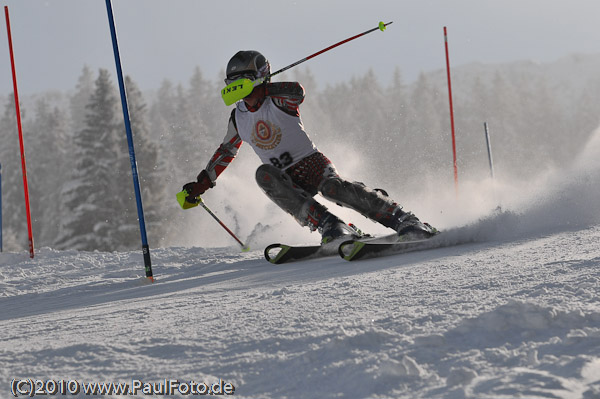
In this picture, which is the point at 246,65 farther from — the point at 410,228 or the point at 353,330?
the point at 353,330

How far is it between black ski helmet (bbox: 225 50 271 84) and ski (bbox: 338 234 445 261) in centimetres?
145

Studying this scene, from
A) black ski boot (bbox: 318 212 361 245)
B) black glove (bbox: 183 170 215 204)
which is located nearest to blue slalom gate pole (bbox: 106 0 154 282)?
black glove (bbox: 183 170 215 204)

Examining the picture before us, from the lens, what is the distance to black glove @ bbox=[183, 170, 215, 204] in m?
4.59

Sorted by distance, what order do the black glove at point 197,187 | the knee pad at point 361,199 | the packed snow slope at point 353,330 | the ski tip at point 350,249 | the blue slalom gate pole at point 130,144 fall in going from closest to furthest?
the packed snow slope at point 353,330 → the ski tip at point 350,249 → the blue slalom gate pole at point 130,144 → the knee pad at point 361,199 → the black glove at point 197,187

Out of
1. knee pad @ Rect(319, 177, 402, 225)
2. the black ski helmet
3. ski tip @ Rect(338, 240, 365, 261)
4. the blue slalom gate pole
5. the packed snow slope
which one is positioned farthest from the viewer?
the black ski helmet

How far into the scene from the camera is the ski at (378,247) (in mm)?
3559

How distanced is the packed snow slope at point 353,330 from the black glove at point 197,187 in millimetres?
1223

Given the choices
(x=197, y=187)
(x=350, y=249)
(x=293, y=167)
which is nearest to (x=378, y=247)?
(x=350, y=249)

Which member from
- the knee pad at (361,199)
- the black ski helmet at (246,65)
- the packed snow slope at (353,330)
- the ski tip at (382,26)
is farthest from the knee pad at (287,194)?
the ski tip at (382,26)

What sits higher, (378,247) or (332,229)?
(332,229)

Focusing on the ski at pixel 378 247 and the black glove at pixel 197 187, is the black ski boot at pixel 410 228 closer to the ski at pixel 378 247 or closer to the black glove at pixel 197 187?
the ski at pixel 378 247

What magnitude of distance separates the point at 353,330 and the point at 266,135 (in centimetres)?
280

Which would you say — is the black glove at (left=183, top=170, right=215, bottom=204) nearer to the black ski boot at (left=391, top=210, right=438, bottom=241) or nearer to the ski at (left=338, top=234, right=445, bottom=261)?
the ski at (left=338, top=234, right=445, bottom=261)

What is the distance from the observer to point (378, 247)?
3691 millimetres
